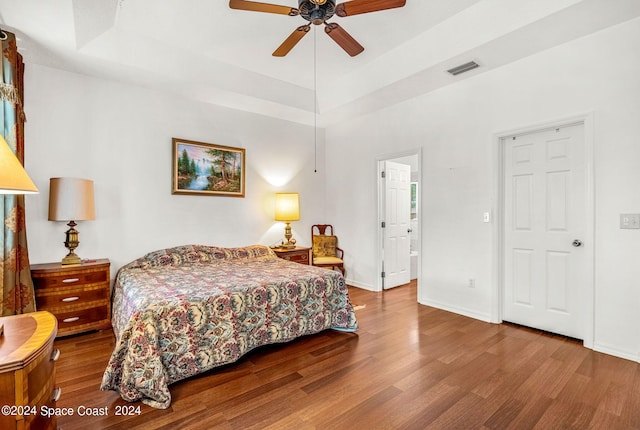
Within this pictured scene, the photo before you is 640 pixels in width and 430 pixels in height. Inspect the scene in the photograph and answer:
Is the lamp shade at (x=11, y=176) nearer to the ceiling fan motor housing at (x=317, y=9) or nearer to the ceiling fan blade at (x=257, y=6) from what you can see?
the ceiling fan blade at (x=257, y=6)

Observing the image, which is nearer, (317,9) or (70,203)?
(317,9)

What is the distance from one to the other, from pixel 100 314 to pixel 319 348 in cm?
219

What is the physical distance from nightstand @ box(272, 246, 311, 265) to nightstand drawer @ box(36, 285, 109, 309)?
207cm

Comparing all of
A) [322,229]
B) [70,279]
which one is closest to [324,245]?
[322,229]

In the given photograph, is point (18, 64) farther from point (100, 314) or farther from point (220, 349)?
point (220, 349)

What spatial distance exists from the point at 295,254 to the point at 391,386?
267cm

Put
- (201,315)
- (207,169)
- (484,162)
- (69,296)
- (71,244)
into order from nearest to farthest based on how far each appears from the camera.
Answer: (201,315)
(69,296)
(71,244)
(484,162)
(207,169)

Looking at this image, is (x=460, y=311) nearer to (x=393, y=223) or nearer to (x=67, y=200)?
(x=393, y=223)

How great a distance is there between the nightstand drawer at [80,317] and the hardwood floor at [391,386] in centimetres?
14

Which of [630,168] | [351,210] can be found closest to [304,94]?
[351,210]

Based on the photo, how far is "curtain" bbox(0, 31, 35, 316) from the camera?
103 inches

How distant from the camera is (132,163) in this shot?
3730 mm

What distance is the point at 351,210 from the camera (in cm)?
513

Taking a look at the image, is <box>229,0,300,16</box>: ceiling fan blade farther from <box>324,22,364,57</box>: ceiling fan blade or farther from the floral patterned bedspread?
the floral patterned bedspread
